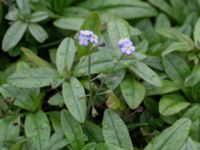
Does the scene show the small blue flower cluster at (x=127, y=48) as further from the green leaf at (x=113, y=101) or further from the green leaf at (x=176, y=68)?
the green leaf at (x=176, y=68)

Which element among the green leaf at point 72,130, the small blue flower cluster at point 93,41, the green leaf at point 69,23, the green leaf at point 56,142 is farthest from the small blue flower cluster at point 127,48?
the green leaf at point 69,23

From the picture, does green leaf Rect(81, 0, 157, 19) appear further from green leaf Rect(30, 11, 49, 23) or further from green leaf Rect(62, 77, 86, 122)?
green leaf Rect(62, 77, 86, 122)

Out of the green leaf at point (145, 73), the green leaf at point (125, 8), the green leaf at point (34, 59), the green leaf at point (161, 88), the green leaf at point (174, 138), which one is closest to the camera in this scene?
the green leaf at point (174, 138)

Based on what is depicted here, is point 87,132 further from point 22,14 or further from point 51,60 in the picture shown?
point 22,14

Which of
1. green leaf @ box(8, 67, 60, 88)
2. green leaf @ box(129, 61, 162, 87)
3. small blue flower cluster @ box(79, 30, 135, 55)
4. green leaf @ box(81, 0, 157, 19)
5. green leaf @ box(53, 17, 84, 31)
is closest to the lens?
small blue flower cluster @ box(79, 30, 135, 55)

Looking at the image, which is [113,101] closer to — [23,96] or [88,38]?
[88,38]

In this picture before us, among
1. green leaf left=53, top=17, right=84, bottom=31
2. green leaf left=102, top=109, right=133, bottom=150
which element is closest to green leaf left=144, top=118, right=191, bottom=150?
green leaf left=102, top=109, right=133, bottom=150
